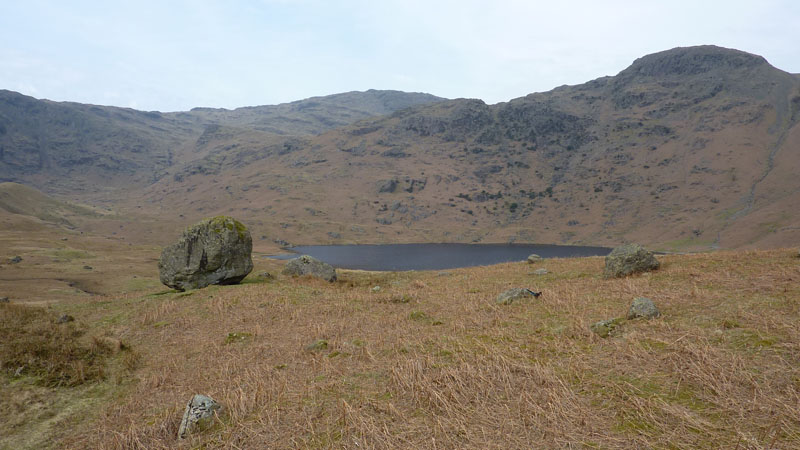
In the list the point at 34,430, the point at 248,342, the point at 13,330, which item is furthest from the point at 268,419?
the point at 13,330

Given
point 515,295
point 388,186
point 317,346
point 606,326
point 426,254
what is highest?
point 388,186

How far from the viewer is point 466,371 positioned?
757 cm

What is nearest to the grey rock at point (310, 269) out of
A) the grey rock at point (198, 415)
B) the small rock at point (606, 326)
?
the grey rock at point (198, 415)

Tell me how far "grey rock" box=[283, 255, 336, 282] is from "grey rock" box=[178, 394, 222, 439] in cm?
1990

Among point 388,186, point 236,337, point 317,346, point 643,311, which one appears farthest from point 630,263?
point 388,186

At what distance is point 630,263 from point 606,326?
400 inches

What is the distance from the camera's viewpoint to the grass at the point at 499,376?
5.45 m

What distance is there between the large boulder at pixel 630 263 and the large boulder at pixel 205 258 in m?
22.2

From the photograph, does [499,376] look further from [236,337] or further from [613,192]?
[613,192]

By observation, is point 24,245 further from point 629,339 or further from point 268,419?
point 629,339

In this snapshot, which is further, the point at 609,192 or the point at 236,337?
the point at 609,192

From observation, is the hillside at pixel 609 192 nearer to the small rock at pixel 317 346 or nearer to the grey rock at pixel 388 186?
the grey rock at pixel 388 186

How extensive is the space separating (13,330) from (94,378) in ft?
14.2

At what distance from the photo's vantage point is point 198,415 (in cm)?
700
